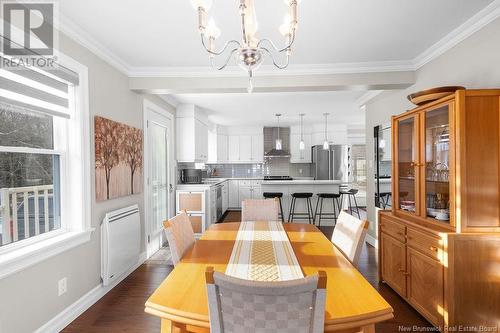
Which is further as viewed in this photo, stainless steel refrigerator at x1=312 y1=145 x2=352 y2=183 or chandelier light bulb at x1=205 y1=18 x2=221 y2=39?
stainless steel refrigerator at x1=312 y1=145 x2=352 y2=183

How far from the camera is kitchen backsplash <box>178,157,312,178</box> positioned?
25.7ft

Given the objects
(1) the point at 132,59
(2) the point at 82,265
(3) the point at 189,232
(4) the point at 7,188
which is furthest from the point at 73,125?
(3) the point at 189,232

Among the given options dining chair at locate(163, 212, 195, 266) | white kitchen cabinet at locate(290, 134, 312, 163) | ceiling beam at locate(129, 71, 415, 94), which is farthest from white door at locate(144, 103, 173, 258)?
white kitchen cabinet at locate(290, 134, 312, 163)

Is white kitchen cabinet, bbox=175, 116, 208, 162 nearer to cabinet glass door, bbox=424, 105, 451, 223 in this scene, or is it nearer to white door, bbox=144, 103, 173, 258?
white door, bbox=144, 103, 173, 258

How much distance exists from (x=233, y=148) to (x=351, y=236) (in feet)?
19.9

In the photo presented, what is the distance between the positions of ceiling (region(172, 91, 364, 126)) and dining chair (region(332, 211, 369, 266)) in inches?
107

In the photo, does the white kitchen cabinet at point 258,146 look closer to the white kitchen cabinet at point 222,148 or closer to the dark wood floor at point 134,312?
the white kitchen cabinet at point 222,148

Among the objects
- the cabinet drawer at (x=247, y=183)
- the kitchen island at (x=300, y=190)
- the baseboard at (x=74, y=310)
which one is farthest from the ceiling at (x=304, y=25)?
the cabinet drawer at (x=247, y=183)

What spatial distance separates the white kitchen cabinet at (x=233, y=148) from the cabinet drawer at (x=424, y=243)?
5659 mm

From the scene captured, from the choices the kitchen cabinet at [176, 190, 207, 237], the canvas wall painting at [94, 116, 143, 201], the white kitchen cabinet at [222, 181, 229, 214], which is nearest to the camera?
the canvas wall painting at [94, 116, 143, 201]

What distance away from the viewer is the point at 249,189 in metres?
7.21

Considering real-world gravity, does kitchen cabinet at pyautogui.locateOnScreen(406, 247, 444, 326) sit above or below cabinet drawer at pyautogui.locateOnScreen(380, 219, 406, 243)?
below

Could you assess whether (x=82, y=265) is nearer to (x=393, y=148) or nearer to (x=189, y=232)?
(x=189, y=232)

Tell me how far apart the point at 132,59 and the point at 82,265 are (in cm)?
212
